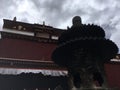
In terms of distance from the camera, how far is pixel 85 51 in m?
7.39

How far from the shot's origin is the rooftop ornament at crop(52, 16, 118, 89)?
707cm

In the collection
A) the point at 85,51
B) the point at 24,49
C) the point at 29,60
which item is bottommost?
the point at 85,51

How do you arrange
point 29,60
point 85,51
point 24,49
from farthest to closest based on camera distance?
point 24,49
point 29,60
point 85,51

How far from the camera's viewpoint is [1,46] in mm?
16391

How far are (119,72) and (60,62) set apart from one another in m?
14.1

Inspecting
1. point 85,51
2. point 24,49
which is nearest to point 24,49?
point 24,49

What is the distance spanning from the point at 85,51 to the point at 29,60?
9663mm

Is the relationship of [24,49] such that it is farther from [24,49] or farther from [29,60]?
[29,60]

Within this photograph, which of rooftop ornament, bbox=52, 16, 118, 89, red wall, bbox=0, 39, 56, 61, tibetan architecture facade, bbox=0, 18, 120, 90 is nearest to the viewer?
rooftop ornament, bbox=52, 16, 118, 89

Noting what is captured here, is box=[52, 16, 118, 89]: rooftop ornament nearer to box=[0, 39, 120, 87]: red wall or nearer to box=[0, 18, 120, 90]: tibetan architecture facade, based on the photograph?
box=[0, 18, 120, 90]: tibetan architecture facade

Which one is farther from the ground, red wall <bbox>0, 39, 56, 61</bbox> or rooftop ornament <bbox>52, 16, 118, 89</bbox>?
red wall <bbox>0, 39, 56, 61</bbox>

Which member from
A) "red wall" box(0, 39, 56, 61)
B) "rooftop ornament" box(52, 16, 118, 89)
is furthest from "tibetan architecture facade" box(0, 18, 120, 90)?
"rooftop ornament" box(52, 16, 118, 89)

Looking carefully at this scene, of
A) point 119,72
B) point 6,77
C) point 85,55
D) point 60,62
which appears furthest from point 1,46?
point 119,72

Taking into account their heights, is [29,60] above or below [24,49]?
below
